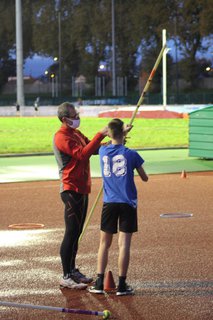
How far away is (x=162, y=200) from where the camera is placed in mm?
16328

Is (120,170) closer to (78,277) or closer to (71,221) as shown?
(71,221)

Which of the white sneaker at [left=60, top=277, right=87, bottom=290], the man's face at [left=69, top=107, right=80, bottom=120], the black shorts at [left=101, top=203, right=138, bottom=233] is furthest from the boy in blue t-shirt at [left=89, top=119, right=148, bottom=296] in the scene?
the man's face at [left=69, top=107, right=80, bottom=120]

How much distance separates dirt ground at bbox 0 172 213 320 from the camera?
8344 millimetres

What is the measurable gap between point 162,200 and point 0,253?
560 cm

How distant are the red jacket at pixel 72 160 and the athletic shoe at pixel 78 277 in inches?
31.6

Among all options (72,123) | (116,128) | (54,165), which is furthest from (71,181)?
(54,165)

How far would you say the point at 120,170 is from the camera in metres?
8.85

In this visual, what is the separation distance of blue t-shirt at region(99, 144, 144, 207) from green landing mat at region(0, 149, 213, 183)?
11795 millimetres

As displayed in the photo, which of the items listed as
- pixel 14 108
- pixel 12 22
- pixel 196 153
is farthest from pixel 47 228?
pixel 12 22

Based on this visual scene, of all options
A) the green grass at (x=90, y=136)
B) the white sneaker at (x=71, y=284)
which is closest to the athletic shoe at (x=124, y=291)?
the white sneaker at (x=71, y=284)

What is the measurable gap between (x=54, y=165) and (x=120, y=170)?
16.0 metres

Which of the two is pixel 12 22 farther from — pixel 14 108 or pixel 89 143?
pixel 89 143

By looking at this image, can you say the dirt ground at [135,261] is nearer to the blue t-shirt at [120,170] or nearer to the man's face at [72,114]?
the blue t-shirt at [120,170]

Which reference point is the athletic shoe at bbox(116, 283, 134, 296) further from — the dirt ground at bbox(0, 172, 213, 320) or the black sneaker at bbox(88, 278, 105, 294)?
the black sneaker at bbox(88, 278, 105, 294)
